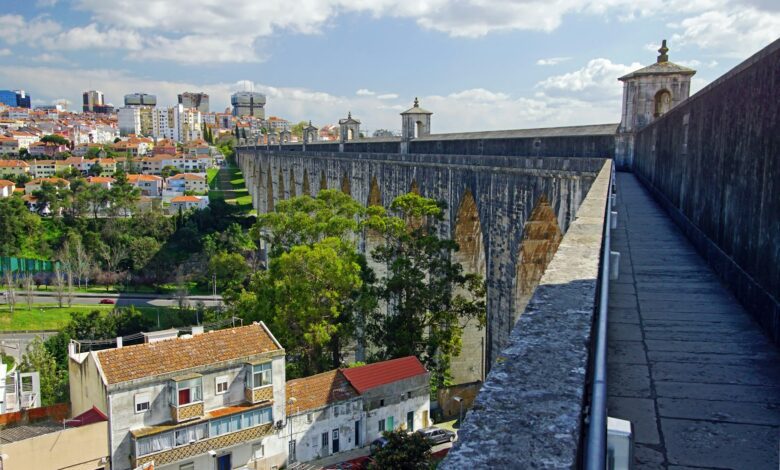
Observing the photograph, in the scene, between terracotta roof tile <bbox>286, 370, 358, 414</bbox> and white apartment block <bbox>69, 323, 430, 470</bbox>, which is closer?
white apartment block <bbox>69, 323, 430, 470</bbox>

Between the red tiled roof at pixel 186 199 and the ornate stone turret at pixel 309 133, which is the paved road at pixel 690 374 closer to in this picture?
the ornate stone turret at pixel 309 133

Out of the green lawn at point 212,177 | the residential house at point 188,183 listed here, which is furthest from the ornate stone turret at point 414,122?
the green lawn at point 212,177

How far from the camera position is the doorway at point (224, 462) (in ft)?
48.4

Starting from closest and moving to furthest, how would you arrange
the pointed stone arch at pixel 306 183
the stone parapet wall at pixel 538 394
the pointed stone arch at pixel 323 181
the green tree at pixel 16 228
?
the stone parapet wall at pixel 538 394, the pointed stone arch at pixel 323 181, the pointed stone arch at pixel 306 183, the green tree at pixel 16 228

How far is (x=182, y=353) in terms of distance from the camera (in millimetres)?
14758

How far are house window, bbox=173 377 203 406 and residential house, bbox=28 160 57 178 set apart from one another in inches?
2712

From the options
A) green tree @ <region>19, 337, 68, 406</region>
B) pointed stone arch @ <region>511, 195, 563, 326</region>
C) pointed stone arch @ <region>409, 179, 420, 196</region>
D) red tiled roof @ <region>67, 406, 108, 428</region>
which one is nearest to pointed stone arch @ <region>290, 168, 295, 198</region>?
green tree @ <region>19, 337, 68, 406</region>

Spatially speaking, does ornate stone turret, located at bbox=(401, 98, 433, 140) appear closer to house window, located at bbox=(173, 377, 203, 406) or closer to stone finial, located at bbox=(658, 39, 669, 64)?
stone finial, located at bbox=(658, 39, 669, 64)

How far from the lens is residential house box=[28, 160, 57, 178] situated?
74.0 meters

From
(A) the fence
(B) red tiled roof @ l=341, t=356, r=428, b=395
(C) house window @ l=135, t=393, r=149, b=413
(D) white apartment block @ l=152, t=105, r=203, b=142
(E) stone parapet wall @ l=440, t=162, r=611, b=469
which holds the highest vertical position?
(D) white apartment block @ l=152, t=105, r=203, b=142

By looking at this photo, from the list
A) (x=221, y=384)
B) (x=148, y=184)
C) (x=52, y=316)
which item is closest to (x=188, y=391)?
(x=221, y=384)

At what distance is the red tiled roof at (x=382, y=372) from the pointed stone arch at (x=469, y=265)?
5.55ft

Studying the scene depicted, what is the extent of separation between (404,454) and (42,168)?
244ft

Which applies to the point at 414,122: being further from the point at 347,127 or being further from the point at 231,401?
the point at 231,401
